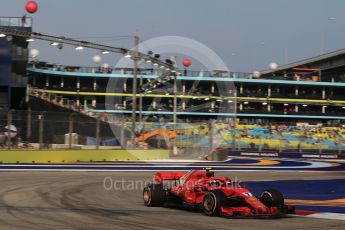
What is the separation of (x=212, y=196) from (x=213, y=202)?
12 centimetres

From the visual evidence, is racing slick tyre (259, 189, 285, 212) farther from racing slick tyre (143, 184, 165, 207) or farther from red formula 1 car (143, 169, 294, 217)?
racing slick tyre (143, 184, 165, 207)

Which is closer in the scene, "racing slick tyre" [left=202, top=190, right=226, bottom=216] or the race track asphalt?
the race track asphalt

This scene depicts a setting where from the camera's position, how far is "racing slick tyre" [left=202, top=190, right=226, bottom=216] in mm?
11398

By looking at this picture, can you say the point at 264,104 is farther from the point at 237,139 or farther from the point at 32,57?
the point at 237,139

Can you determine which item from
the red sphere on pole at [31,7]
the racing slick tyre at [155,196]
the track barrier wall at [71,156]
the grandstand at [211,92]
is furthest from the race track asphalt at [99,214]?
the grandstand at [211,92]

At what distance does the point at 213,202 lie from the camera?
11516mm

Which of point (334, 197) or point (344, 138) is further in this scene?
point (344, 138)

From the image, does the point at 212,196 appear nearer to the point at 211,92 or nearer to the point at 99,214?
the point at 99,214

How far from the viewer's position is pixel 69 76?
93.6 meters

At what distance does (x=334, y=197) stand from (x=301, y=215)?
517 cm

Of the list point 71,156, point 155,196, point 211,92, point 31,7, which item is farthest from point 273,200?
point 211,92

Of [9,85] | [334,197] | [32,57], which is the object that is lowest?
[334,197]

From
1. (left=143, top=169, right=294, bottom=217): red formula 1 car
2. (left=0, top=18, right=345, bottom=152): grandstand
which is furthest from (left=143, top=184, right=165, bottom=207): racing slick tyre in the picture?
(left=0, top=18, right=345, bottom=152): grandstand

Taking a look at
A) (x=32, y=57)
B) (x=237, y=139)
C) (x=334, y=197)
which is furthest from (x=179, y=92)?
(x=334, y=197)
